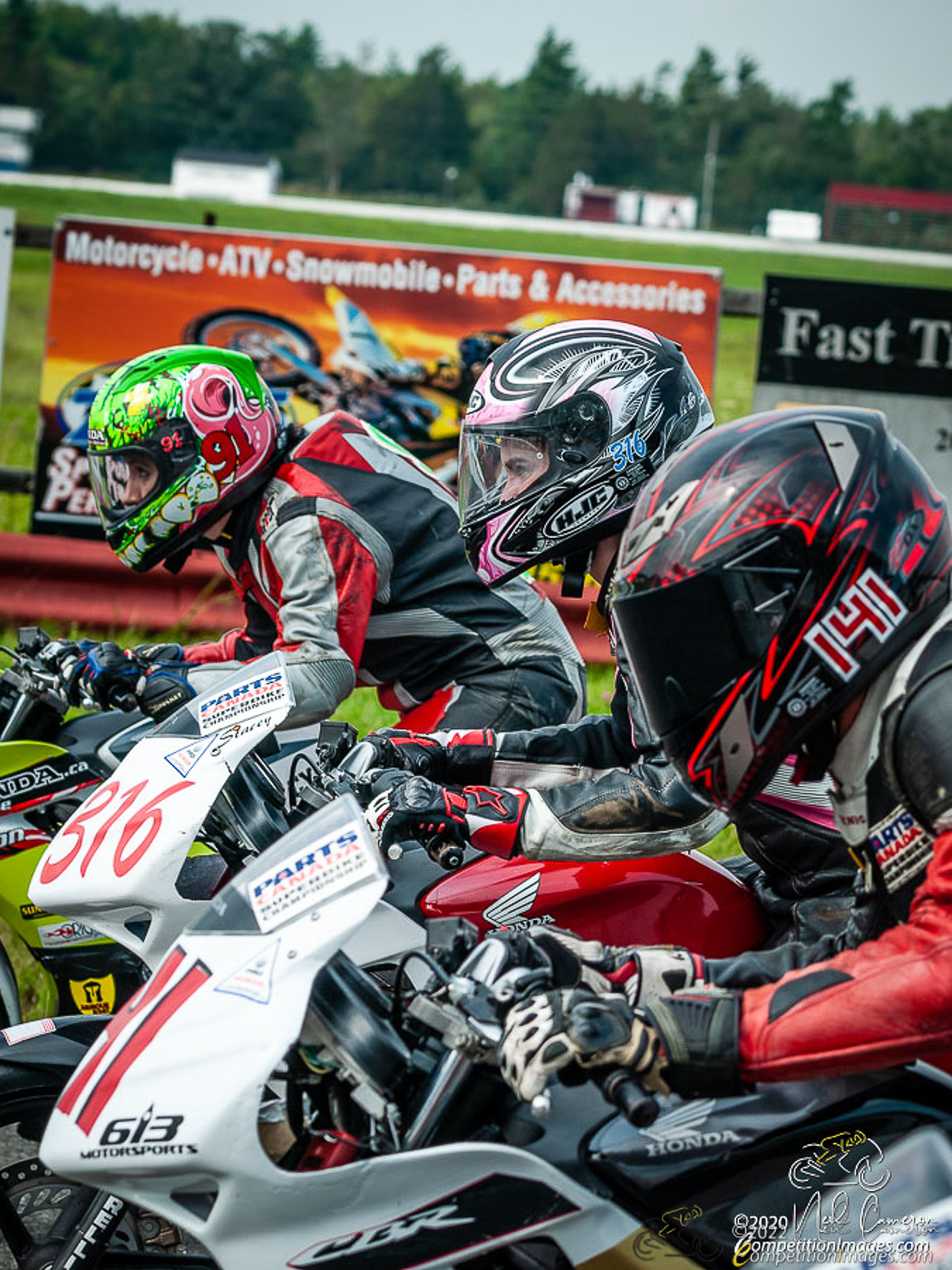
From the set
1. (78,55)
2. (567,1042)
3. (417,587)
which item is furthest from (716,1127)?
(78,55)

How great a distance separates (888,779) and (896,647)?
198mm

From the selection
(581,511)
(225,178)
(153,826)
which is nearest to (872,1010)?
(153,826)

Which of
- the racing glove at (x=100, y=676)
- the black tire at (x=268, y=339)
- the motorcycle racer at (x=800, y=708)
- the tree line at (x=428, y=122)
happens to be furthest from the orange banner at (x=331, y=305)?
the tree line at (x=428, y=122)

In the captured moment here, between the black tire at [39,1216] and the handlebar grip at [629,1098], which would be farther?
the black tire at [39,1216]

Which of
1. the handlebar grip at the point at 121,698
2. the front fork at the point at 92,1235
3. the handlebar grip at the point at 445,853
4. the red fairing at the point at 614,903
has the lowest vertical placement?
the front fork at the point at 92,1235

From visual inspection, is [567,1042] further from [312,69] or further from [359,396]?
[312,69]

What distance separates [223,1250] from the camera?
1.98 metres

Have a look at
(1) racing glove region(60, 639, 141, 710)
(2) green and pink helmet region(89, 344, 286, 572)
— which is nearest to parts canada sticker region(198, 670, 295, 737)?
(1) racing glove region(60, 639, 141, 710)

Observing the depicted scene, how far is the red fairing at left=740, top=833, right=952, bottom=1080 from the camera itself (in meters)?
1.95

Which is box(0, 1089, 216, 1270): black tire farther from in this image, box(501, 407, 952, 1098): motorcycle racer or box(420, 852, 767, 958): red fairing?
box(501, 407, 952, 1098): motorcycle racer

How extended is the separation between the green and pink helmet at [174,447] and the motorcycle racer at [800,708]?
2233 millimetres

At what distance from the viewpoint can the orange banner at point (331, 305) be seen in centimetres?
856

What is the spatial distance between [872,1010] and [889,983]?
0.14 feet

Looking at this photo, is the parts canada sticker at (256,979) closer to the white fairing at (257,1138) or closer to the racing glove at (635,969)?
the white fairing at (257,1138)
